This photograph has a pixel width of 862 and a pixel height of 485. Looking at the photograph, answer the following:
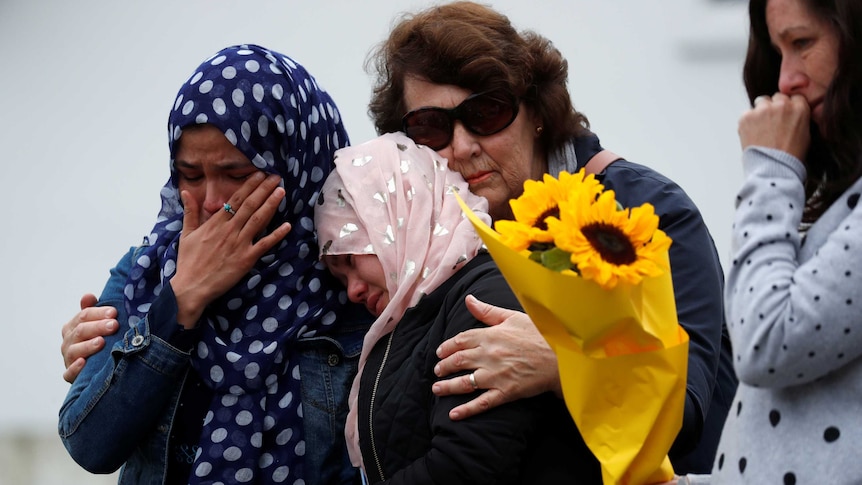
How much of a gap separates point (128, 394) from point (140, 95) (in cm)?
258

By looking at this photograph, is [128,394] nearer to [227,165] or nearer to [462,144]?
[227,165]

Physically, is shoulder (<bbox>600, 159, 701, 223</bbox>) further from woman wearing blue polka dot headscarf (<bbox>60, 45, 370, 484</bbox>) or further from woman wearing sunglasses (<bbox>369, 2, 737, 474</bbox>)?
woman wearing blue polka dot headscarf (<bbox>60, 45, 370, 484</bbox>)

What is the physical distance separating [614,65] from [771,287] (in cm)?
301

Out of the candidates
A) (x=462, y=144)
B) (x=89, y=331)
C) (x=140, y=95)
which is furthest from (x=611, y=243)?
(x=140, y=95)

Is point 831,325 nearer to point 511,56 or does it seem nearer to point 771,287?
point 771,287

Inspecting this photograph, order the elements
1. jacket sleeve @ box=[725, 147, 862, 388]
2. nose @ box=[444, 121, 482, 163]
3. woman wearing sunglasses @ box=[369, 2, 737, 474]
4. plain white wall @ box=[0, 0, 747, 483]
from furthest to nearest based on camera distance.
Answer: plain white wall @ box=[0, 0, 747, 483], nose @ box=[444, 121, 482, 163], woman wearing sunglasses @ box=[369, 2, 737, 474], jacket sleeve @ box=[725, 147, 862, 388]

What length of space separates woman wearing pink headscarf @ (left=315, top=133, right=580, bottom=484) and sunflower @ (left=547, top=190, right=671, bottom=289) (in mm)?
401

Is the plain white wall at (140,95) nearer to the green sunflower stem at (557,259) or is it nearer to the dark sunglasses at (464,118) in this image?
the dark sunglasses at (464,118)

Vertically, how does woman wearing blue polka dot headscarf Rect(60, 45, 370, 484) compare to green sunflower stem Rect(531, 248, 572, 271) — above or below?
below

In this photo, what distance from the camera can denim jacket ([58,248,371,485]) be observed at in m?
2.25

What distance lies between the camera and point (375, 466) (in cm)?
200

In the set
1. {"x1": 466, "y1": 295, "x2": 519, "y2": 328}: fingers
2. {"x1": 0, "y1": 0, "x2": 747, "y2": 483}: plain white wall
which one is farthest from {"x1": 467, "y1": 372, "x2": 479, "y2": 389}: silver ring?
{"x1": 0, "y1": 0, "x2": 747, "y2": 483}: plain white wall

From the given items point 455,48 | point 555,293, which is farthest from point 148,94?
point 555,293


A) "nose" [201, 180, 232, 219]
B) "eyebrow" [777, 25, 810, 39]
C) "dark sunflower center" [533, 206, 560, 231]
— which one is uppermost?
"eyebrow" [777, 25, 810, 39]
